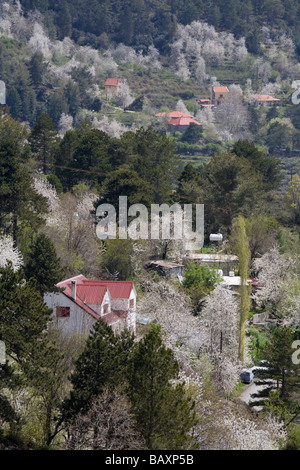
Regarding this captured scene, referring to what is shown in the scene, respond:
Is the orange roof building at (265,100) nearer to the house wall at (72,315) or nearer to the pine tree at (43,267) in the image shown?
the pine tree at (43,267)

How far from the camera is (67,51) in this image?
120m

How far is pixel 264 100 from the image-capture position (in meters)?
108

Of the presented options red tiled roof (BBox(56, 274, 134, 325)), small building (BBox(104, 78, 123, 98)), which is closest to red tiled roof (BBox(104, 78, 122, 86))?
small building (BBox(104, 78, 123, 98))

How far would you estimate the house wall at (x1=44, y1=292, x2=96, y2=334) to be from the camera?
1025 inches

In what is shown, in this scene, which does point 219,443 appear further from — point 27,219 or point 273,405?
point 27,219

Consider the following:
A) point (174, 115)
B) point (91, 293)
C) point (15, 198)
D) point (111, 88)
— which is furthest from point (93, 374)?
point (111, 88)

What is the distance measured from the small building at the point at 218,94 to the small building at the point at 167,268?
75747 mm

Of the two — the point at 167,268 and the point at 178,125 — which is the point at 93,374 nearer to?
the point at 167,268

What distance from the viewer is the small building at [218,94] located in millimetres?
108875

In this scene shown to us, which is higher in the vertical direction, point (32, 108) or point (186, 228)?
point (186, 228)

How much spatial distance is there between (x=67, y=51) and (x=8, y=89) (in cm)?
2205

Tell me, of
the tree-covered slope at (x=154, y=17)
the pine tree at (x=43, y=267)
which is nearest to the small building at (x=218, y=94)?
the tree-covered slope at (x=154, y=17)

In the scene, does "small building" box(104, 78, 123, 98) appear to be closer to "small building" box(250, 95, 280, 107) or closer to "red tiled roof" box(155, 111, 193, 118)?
"red tiled roof" box(155, 111, 193, 118)
